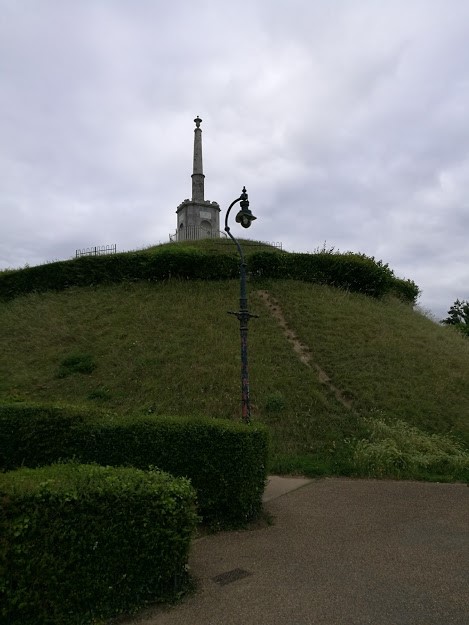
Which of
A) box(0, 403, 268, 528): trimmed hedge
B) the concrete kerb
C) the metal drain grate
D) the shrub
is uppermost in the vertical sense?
A: box(0, 403, 268, 528): trimmed hedge

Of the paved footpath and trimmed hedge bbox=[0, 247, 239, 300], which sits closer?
the paved footpath

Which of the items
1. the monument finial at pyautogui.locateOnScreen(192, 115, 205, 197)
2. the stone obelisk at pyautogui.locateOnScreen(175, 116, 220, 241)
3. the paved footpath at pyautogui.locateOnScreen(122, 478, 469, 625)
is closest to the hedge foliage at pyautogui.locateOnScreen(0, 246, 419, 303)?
the stone obelisk at pyautogui.locateOnScreen(175, 116, 220, 241)

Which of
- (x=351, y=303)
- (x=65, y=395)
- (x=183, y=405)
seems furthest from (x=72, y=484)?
(x=351, y=303)

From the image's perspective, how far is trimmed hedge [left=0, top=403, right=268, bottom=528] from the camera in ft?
20.4

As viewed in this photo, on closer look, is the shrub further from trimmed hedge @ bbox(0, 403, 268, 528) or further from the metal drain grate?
the metal drain grate

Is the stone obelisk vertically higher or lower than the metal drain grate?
higher

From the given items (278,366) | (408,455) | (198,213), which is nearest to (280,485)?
(408,455)

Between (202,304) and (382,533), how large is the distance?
13.4m

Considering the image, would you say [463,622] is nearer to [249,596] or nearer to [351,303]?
[249,596]

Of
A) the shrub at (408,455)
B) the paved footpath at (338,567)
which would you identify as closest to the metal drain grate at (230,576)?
the paved footpath at (338,567)

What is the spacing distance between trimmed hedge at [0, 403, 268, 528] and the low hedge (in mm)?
1822

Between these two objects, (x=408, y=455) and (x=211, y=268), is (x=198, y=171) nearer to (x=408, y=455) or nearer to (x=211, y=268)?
(x=211, y=268)

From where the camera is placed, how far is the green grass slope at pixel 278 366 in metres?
10.4

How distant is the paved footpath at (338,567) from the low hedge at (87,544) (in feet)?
1.06
